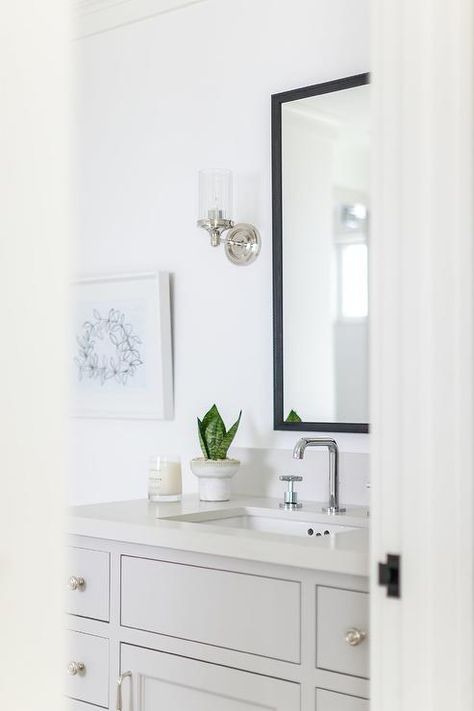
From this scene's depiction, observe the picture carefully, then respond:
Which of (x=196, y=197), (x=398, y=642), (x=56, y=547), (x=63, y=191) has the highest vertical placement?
(x=196, y=197)

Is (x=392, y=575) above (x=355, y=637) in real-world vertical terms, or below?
above

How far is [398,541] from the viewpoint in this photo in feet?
4.67

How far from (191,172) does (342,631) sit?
1.52 meters

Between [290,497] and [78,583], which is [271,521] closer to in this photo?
[290,497]

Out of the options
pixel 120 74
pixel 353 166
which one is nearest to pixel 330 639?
pixel 353 166

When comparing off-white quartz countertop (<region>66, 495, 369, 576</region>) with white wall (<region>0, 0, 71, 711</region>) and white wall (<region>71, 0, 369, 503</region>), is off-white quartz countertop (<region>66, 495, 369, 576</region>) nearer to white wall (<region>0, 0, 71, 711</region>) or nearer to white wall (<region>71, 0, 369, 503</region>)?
white wall (<region>71, 0, 369, 503</region>)

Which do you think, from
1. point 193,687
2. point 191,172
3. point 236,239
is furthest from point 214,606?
point 191,172

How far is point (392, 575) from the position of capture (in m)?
1.43

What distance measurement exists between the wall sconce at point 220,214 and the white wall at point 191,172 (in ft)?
0.12

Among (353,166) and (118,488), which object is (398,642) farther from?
(118,488)

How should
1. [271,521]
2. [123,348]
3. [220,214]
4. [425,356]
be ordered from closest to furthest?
[425,356] → [271,521] → [220,214] → [123,348]

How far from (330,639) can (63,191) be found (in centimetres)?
129

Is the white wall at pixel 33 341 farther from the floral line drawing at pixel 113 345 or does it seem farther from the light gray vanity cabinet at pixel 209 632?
the floral line drawing at pixel 113 345

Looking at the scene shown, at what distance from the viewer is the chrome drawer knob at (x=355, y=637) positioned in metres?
1.66
